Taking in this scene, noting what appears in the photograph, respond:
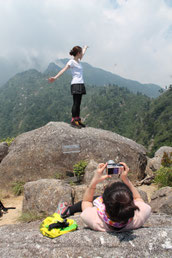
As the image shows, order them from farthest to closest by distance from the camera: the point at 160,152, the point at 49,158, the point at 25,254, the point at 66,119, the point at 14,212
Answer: the point at 66,119
the point at 160,152
the point at 49,158
the point at 14,212
the point at 25,254

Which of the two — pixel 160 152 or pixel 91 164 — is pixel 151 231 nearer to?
pixel 91 164

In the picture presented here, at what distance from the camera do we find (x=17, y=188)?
8.64 meters

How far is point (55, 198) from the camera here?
6.08m

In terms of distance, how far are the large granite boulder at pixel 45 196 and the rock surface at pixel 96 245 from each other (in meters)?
3.17

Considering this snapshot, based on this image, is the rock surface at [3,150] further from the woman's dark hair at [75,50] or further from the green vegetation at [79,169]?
the woman's dark hair at [75,50]

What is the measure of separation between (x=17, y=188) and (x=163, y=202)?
5.91 meters

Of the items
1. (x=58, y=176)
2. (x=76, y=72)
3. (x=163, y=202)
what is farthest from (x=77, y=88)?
(x=163, y=202)

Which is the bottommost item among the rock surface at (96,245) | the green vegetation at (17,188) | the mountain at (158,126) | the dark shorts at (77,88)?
the green vegetation at (17,188)

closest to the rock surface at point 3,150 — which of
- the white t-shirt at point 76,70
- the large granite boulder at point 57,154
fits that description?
the large granite boulder at point 57,154

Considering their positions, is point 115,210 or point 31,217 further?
point 31,217

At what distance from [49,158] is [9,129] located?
189010 millimetres

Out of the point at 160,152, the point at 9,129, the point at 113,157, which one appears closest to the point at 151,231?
the point at 113,157

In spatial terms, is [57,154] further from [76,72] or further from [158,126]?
[158,126]

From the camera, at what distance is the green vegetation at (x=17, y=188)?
855 cm
